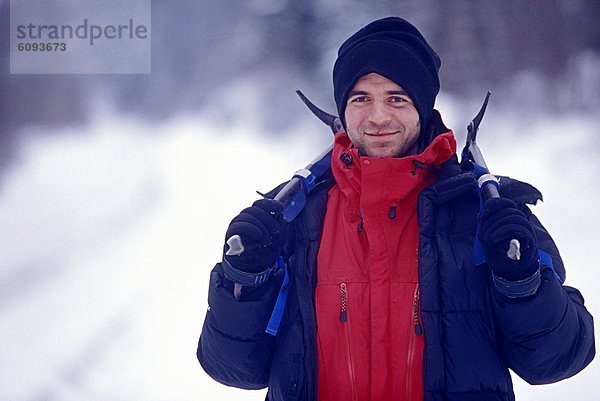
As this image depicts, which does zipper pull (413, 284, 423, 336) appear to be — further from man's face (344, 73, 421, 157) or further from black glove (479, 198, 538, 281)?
man's face (344, 73, 421, 157)

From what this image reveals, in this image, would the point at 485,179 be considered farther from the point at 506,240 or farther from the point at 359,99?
the point at 359,99

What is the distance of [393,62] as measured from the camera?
1393 mm

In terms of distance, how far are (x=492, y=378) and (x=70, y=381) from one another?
1.52 m

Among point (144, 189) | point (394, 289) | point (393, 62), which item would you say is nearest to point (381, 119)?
point (393, 62)

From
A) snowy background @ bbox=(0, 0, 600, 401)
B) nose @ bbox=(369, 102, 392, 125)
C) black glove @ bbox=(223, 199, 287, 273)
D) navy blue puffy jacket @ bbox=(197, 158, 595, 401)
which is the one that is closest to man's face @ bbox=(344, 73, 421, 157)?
nose @ bbox=(369, 102, 392, 125)

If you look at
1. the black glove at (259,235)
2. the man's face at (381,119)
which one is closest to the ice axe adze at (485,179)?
the man's face at (381,119)

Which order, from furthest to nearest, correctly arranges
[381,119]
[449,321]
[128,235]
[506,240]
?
[128,235]
[381,119]
[449,321]
[506,240]

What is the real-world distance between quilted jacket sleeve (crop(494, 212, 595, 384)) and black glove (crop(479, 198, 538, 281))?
2.1 inches

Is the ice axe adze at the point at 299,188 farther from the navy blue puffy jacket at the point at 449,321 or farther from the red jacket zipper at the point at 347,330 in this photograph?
the red jacket zipper at the point at 347,330

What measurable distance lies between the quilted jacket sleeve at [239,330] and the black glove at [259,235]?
7 centimetres

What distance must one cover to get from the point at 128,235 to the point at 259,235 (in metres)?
1.17

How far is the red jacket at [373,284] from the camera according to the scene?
124cm

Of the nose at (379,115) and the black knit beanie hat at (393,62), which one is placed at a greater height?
the black knit beanie hat at (393,62)

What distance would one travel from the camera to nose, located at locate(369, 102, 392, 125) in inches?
54.0
